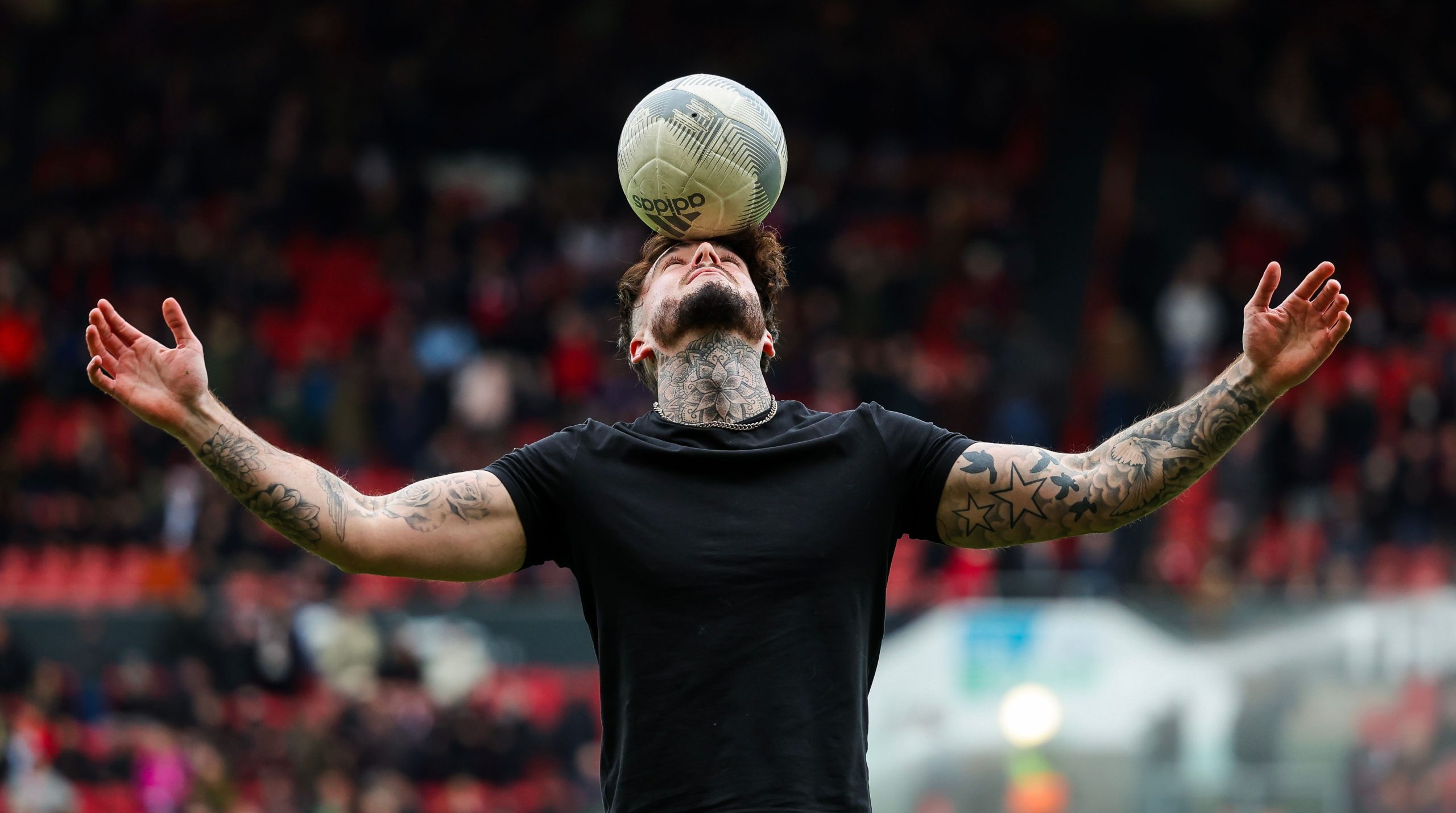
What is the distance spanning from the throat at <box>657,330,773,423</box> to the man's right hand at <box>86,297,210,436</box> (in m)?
0.95

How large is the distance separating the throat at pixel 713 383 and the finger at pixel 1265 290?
1019mm

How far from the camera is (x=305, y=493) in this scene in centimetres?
354

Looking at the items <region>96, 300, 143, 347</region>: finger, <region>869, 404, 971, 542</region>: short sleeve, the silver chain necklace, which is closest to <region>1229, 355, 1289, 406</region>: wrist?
<region>869, 404, 971, 542</region>: short sleeve

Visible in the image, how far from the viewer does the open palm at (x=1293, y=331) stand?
12.0 feet

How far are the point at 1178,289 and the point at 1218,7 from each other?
5.00 metres

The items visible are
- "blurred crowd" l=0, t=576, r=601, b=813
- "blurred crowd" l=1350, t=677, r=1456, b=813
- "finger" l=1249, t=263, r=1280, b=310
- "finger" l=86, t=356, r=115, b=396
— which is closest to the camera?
"finger" l=86, t=356, r=115, b=396

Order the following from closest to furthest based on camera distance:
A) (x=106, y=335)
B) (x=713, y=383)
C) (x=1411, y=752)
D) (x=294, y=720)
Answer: (x=106, y=335), (x=713, y=383), (x=1411, y=752), (x=294, y=720)

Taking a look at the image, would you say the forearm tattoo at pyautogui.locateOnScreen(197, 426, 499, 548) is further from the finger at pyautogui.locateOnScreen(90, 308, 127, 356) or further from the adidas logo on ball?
the adidas logo on ball

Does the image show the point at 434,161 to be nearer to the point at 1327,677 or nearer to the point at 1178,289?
the point at 1178,289

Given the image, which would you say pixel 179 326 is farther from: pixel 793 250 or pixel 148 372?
pixel 793 250

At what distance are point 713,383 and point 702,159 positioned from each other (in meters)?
0.67

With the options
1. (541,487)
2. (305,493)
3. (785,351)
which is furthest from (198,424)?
(785,351)

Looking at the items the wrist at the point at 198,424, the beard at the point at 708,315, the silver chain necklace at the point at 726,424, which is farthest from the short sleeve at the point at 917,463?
the wrist at the point at 198,424

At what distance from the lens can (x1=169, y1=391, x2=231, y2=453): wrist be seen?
3.55 m
